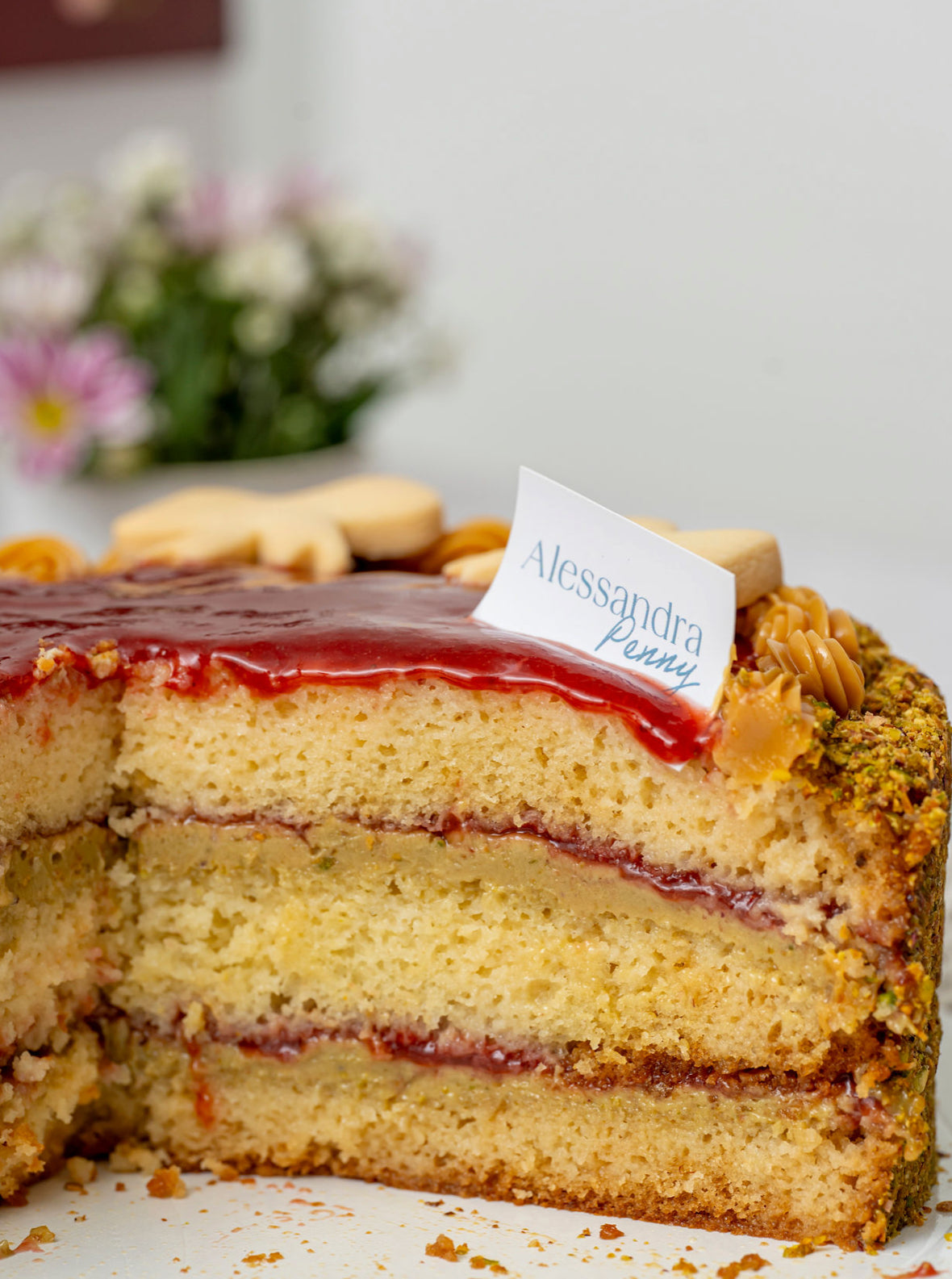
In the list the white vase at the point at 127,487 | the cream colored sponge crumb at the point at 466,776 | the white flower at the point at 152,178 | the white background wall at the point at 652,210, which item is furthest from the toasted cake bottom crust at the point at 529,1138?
the white background wall at the point at 652,210

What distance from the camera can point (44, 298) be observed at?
174 inches

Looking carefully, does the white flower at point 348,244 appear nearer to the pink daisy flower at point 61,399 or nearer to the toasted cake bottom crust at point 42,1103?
the pink daisy flower at point 61,399

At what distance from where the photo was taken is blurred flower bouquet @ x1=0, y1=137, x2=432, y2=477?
4.32 metres

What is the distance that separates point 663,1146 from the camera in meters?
2.40

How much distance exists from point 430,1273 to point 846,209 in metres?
5.25

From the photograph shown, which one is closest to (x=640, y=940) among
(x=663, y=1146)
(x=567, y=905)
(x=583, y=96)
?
(x=567, y=905)

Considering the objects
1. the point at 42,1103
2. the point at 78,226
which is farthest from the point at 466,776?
the point at 78,226

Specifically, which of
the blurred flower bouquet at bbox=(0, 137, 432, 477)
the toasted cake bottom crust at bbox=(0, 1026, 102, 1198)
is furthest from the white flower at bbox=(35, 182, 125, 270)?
the toasted cake bottom crust at bbox=(0, 1026, 102, 1198)

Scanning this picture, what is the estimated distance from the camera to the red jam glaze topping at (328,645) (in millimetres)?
2266

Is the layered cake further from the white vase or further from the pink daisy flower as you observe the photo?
the white vase

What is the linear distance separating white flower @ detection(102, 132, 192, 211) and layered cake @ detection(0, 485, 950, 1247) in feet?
7.65

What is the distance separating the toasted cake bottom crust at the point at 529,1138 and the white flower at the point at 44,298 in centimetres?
256

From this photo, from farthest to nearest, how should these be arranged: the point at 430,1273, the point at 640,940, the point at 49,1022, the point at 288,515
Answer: the point at 288,515 < the point at 49,1022 < the point at 640,940 < the point at 430,1273

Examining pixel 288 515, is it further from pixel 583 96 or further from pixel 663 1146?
pixel 583 96
